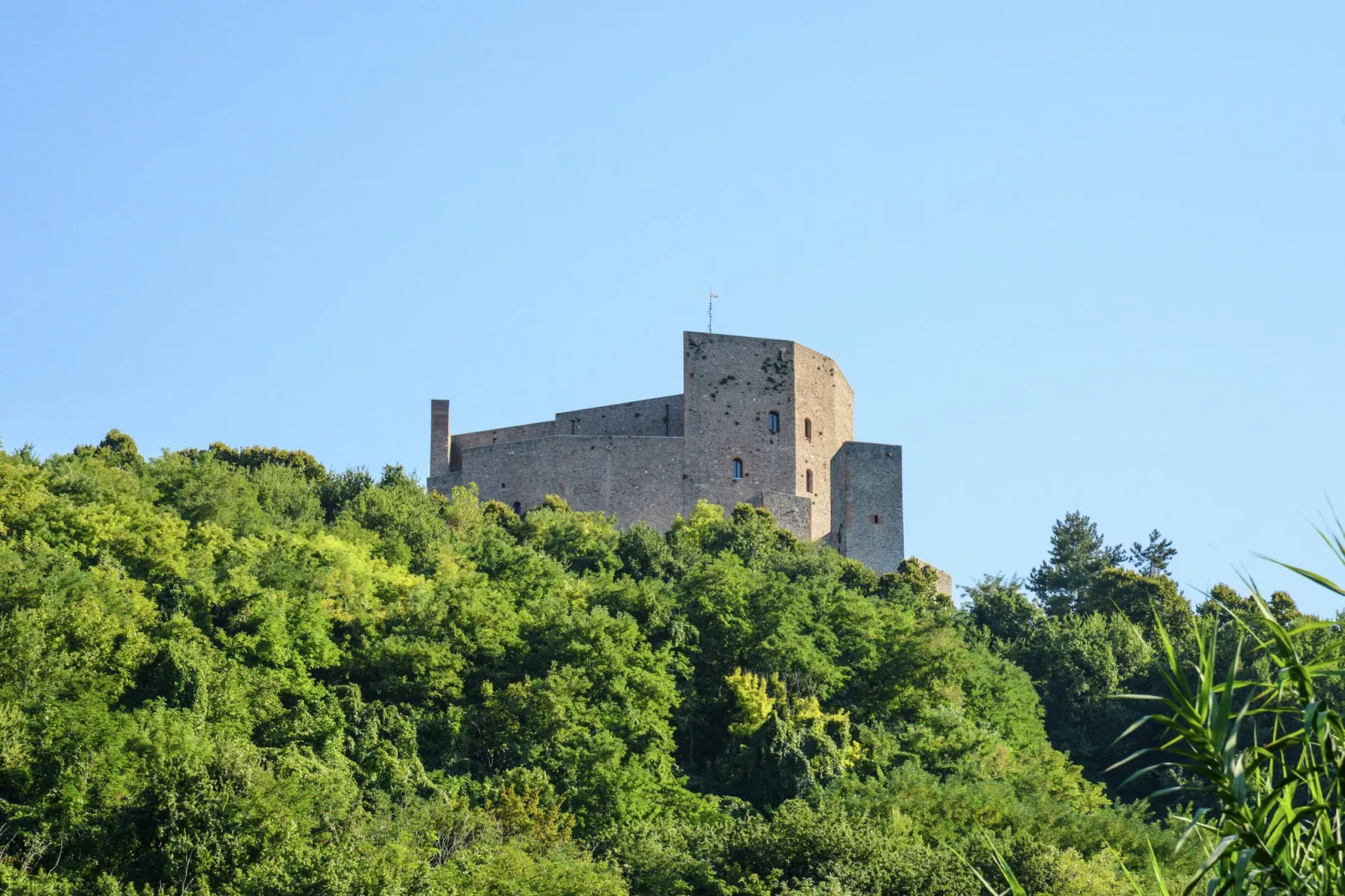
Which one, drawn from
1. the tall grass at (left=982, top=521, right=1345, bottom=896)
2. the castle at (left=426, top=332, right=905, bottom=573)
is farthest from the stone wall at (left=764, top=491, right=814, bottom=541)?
the tall grass at (left=982, top=521, right=1345, bottom=896)

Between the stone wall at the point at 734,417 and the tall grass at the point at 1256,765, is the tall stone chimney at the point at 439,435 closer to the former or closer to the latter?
the stone wall at the point at 734,417

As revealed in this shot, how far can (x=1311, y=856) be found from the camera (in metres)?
9.45

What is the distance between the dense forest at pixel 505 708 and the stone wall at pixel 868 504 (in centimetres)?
242

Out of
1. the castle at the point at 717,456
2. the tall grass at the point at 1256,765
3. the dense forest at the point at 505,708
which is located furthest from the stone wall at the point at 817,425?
the tall grass at the point at 1256,765

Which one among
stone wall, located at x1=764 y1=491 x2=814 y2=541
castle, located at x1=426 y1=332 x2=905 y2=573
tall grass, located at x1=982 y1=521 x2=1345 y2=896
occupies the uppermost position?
castle, located at x1=426 y1=332 x2=905 y2=573

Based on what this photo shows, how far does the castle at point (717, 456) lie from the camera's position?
49.5 metres

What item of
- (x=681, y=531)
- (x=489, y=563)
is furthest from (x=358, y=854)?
(x=681, y=531)

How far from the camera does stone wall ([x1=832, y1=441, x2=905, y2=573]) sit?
5091 cm

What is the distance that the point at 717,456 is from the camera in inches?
1966

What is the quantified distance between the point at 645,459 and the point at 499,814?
20459 mm

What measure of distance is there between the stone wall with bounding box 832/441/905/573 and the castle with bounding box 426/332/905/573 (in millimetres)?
33

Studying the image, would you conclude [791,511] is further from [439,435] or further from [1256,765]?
[1256,765]

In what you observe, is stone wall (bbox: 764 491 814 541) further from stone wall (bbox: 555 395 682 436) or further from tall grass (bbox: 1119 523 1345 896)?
tall grass (bbox: 1119 523 1345 896)

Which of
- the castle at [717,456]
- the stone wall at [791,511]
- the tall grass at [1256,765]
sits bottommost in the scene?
the tall grass at [1256,765]
